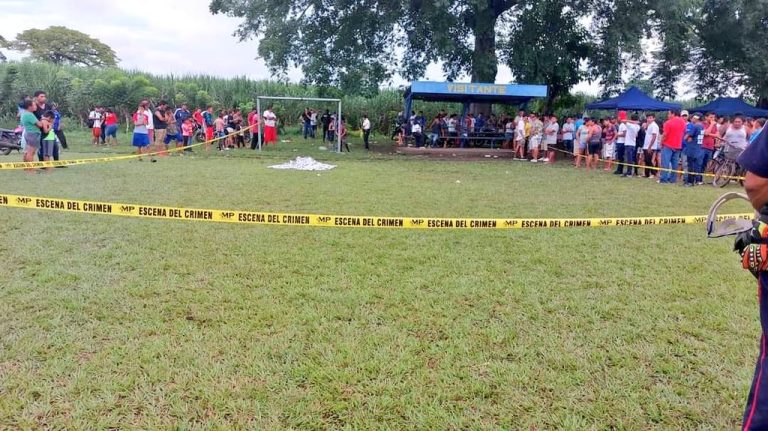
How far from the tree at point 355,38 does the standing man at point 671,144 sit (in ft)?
32.9

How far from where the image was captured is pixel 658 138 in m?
14.2

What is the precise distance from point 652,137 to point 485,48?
978 centimetres

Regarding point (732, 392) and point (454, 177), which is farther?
point (454, 177)

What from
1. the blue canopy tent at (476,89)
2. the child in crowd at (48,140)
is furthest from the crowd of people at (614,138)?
the child in crowd at (48,140)

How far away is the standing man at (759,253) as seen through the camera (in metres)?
1.69

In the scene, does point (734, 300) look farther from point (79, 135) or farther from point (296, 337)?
point (79, 135)

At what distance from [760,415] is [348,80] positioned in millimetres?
21122

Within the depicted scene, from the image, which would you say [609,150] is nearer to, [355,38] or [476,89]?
[476,89]

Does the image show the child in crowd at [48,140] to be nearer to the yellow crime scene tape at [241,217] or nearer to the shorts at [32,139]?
the shorts at [32,139]

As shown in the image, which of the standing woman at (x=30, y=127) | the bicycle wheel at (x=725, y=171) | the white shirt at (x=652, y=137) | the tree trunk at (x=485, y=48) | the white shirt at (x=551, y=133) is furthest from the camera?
the tree trunk at (x=485, y=48)

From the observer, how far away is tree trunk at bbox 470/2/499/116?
69.7 ft

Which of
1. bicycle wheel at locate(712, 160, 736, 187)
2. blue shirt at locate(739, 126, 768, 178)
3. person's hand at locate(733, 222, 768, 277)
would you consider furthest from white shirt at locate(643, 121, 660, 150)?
blue shirt at locate(739, 126, 768, 178)

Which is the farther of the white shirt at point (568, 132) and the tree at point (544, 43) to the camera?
the tree at point (544, 43)

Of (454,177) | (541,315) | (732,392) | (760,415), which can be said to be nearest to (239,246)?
(541,315)
